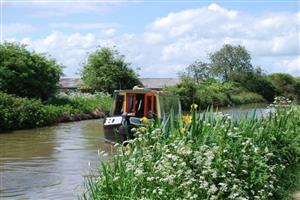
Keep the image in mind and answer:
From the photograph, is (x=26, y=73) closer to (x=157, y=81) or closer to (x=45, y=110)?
(x=45, y=110)

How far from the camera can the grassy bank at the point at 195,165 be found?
6422 mm

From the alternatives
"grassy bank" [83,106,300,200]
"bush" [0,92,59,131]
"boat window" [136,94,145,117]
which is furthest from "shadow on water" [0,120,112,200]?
"boat window" [136,94,145,117]

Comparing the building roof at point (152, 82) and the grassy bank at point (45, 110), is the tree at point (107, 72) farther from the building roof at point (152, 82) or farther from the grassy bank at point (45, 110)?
the building roof at point (152, 82)

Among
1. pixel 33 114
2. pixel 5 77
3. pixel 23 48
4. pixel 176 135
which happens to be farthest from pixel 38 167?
pixel 23 48

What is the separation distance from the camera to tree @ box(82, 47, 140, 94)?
4888 centimetres

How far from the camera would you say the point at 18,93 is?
3553 centimetres

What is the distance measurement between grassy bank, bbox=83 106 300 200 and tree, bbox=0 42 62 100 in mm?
26712

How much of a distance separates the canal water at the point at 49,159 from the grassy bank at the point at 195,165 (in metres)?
0.75

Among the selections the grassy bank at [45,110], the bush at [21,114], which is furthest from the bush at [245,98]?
the bush at [21,114]

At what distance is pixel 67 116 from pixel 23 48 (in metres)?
5.92

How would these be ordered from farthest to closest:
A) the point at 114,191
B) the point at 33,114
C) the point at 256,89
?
the point at 256,89 < the point at 33,114 < the point at 114,191

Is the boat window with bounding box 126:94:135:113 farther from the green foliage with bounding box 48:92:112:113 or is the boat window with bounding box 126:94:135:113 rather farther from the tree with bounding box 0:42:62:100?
the green foliage with bounding box 48:92:112:113

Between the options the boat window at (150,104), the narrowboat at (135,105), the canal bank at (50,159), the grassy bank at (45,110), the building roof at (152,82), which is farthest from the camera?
the building roof at (152,82)

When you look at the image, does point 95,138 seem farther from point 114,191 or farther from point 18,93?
point 114,191
